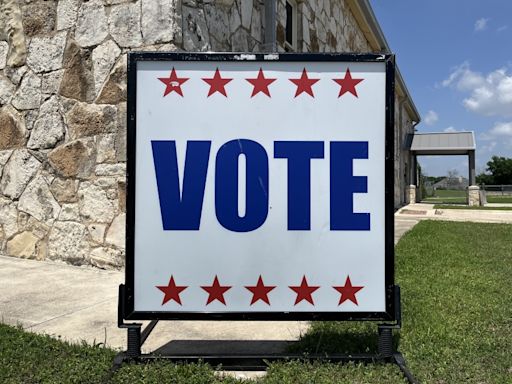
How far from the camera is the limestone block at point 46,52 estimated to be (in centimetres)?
532

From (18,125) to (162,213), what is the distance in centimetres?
401

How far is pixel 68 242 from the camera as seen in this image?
5.22 meters

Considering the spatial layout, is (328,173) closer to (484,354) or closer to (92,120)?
(484,354)

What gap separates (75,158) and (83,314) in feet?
7.38

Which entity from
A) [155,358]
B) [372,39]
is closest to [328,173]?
[155,358]

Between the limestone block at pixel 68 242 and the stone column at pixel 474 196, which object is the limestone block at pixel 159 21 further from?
the stone column at pixel 474 196

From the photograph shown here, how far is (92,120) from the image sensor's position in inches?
199

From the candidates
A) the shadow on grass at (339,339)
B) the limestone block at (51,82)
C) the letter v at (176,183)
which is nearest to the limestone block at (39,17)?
the limestone block at (51,82)

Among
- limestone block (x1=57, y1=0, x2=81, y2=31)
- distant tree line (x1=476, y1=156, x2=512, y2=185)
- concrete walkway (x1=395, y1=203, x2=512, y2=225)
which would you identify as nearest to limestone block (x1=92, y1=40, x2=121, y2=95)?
limestone block (x1=57, y1=0, x2=81, y2=31)

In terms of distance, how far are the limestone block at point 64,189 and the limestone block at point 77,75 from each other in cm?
99

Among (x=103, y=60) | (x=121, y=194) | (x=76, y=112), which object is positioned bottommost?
(x=121, y=194)

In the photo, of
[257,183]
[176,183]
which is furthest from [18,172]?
[257,183]

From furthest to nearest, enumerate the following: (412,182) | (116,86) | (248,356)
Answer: (412,182) < (116,86) < (248,356)

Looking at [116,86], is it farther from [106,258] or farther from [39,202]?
[106,258]
